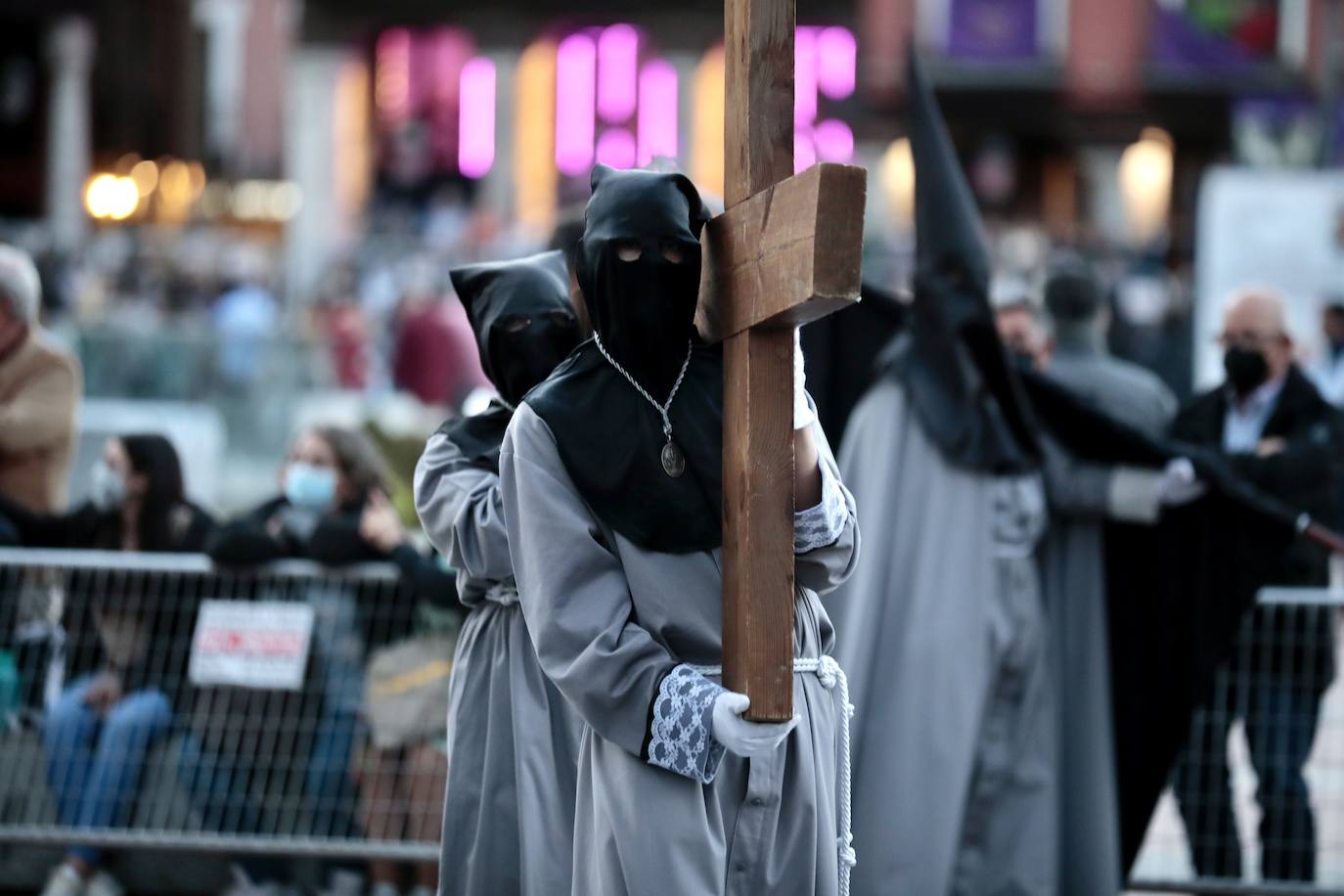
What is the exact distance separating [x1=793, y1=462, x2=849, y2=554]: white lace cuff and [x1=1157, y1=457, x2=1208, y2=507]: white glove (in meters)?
2.34

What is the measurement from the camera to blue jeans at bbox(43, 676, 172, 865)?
6.18 meters

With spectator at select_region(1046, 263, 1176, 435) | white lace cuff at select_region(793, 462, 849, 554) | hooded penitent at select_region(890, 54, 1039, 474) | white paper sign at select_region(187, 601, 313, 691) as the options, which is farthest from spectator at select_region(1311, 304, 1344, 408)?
white lace cuff at select_region(793, 462, 849, 554)

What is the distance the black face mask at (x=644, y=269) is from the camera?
3400 millimetres

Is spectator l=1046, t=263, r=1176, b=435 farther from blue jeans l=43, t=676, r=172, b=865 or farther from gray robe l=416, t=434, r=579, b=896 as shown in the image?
blue jeans l=43, t=676, r=172, b=865

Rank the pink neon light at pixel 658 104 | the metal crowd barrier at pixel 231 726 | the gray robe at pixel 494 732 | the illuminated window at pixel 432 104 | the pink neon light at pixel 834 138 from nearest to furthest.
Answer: the gray robe at pixel 494 732 → the metal crowd barrier at pixel 231 726 → the pink neon light at pixel 834 138 → the pink neon light at pixel 658 104 → the illuminated window at pixel 432 104

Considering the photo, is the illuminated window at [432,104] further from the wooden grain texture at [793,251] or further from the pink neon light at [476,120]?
the wooden grain texture at [793,251]

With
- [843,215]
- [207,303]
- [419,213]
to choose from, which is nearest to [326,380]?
[207,303]

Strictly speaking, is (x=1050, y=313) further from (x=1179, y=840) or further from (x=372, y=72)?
(x=372, y=72)

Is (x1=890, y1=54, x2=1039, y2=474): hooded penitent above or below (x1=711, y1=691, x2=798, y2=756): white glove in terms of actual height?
above

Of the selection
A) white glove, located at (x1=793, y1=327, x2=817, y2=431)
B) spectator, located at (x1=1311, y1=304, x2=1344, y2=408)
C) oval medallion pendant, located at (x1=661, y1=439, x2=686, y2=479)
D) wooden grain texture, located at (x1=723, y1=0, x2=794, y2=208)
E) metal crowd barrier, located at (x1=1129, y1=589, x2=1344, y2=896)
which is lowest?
metal crowd barrier, located at (x1=1129, y1=589, x2=1344, y2=896)

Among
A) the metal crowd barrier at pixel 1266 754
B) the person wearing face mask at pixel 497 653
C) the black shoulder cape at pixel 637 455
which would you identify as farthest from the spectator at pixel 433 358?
the black shoulder cape at pixel 637 455

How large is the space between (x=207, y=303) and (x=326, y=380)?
24.0 feet

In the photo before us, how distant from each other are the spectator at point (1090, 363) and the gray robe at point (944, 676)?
108cm

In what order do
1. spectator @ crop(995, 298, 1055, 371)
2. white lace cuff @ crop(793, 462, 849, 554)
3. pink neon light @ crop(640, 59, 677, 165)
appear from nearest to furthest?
white lace cuff @ crop(793, 462, 849, 554) < spectator @ crop(995, 298, 1055, 371) < pink neon light @ crop(640, 59, 677, 165)
